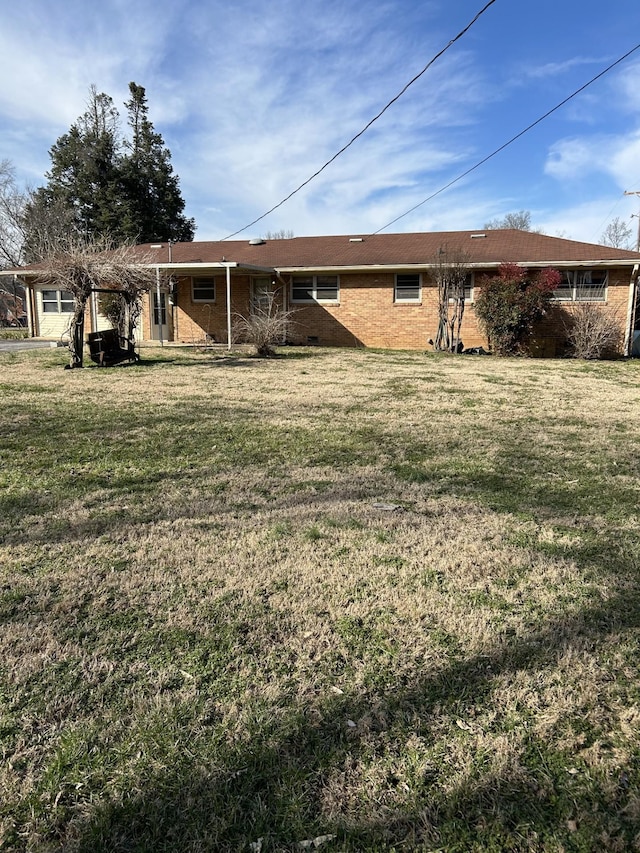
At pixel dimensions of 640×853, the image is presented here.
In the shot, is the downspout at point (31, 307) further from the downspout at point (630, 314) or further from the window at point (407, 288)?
the downspout at point (630, 314)

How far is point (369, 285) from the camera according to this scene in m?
19.0

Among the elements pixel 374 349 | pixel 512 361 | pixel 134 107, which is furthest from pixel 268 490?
pixel 134 107

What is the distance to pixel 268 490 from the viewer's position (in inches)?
175

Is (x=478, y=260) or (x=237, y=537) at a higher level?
(x=478, y=260)

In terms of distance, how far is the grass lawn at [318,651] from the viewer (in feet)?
5.36

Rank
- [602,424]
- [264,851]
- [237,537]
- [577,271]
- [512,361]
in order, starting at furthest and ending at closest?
[577,271], [512,361], [602,424], [237,537], [264,851]

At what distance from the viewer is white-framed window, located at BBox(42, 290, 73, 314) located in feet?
73.5

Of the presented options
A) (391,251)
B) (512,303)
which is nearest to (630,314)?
(512,303)

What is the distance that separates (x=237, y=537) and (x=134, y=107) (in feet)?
144

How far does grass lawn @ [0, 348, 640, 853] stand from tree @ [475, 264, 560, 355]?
11328mm

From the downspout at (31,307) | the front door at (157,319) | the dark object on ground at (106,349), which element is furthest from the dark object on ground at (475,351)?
the downspout at (31,307)

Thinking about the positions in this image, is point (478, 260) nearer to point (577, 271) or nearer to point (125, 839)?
→ point (577, 271)

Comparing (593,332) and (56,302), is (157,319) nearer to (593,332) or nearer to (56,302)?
(56,302)

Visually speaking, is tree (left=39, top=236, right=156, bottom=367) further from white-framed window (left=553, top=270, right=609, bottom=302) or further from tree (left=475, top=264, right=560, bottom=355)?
white-framed window (left=553, top=270, right=609, bottom=302)
